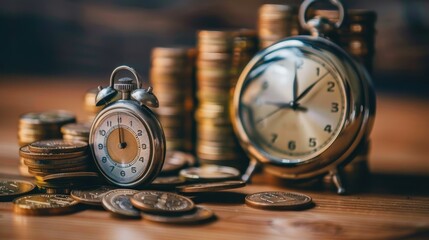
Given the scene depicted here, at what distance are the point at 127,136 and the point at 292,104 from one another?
0.42m

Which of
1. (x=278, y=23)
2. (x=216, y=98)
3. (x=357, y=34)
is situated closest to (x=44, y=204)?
(x=216, y=98)

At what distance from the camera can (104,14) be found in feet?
10.9

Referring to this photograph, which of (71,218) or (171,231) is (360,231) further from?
(71,218)

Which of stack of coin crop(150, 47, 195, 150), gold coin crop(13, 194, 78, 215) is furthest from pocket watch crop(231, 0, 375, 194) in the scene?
gold coin crop(13, 194, 78, 215)

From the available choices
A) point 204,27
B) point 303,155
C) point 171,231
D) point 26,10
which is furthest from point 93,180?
point 26,10

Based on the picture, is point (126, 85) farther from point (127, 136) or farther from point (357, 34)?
point (357, 34)

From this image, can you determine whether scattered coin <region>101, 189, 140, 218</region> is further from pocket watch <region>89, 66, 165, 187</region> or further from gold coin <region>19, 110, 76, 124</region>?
gold coin <region>19, 110, 76, 124</region>

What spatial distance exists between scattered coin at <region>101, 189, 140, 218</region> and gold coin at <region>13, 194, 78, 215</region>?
0.27 ft

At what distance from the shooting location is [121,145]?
1818 millimetres

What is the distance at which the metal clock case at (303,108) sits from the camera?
1826 mm

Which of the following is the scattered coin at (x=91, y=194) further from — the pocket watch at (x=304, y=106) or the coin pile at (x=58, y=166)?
the pocket watch at (x=304, y=106)

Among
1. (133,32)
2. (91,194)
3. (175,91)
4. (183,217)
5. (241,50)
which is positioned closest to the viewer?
(183,217)

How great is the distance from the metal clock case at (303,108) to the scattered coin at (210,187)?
15 cm

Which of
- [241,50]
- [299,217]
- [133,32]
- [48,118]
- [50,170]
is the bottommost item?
[299,217]
